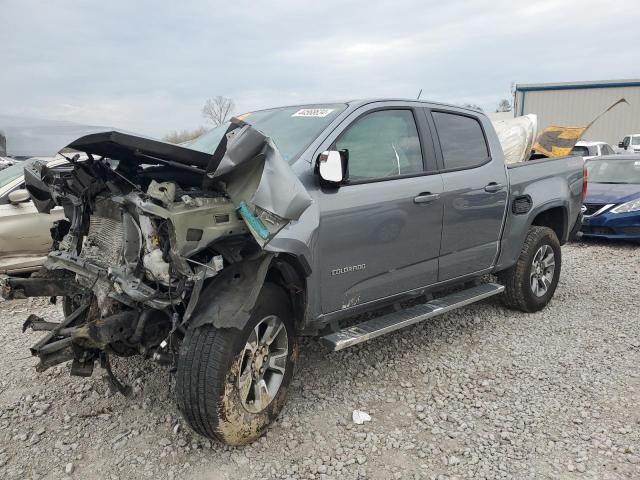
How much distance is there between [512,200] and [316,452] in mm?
2884

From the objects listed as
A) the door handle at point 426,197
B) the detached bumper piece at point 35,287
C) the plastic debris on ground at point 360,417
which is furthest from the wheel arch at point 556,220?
the detached bumper piece at point 35,287

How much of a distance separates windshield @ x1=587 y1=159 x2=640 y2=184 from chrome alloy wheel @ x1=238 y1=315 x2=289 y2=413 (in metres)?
8.25

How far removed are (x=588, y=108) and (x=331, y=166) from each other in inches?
1167

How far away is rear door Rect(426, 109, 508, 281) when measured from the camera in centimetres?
403

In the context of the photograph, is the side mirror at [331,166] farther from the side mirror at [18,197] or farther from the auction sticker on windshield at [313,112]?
the side mirror at [18,197]

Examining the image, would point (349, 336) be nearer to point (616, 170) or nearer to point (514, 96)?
point (616, 170)

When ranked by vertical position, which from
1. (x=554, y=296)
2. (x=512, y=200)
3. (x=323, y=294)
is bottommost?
(x=554, y=296)

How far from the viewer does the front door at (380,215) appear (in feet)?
10.5

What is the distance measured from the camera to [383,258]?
3494 millimetres

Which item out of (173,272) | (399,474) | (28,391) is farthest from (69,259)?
(399,474)

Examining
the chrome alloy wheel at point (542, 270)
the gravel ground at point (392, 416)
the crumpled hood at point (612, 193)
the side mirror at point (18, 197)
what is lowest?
the gravel ground at point (392, 416)

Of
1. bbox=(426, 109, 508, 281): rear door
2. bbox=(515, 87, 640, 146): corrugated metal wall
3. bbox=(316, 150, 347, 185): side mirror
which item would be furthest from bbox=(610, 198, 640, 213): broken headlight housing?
bbox=(515, 87, 640, 146): corrugated metal wall

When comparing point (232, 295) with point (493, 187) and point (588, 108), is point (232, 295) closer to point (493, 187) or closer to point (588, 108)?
point (493, 187)

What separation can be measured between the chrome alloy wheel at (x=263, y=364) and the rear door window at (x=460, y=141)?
6.36 ft
